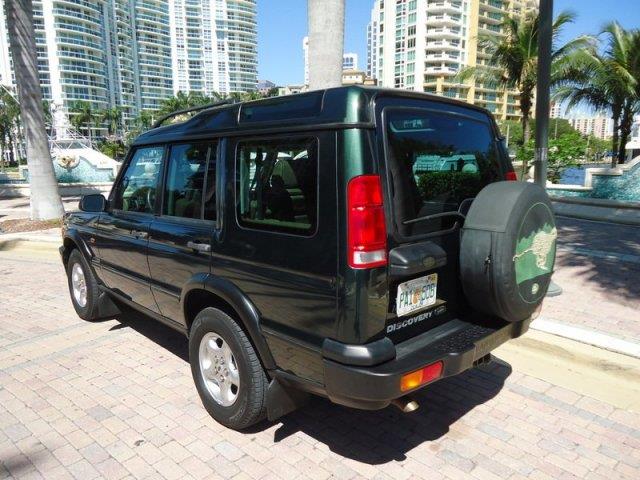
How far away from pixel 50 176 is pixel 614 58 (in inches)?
872

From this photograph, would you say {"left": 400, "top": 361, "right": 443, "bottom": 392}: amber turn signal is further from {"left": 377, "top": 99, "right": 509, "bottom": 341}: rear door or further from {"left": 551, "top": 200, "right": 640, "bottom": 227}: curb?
{"left": 551, "top": 200, "right": 640, "bottom": 227}: curb

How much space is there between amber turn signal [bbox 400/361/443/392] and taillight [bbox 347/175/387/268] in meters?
0.58

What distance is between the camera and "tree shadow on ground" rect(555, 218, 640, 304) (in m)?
5.80

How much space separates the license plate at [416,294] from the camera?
2.54m

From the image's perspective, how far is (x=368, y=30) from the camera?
566 feet

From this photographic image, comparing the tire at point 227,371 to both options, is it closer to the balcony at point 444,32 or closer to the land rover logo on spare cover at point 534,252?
the land rover logo on spare cover at point 534,252

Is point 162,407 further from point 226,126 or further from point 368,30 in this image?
point 368,30

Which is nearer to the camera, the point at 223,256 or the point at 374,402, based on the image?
the point at 374,402

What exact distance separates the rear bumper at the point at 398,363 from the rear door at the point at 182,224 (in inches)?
48.3

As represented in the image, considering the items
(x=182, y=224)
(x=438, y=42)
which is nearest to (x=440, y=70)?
(x=438, y=42)

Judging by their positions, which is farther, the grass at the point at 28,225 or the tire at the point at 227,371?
the grass at the point at 28,225

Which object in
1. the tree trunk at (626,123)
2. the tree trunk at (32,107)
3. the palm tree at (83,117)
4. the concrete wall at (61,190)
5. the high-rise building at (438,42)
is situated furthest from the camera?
the high-rise building at (438,42)

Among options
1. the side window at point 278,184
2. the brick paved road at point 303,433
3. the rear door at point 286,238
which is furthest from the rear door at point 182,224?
the brick paved road at point 303,433

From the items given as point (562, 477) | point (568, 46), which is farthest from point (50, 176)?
point (568, 46)
